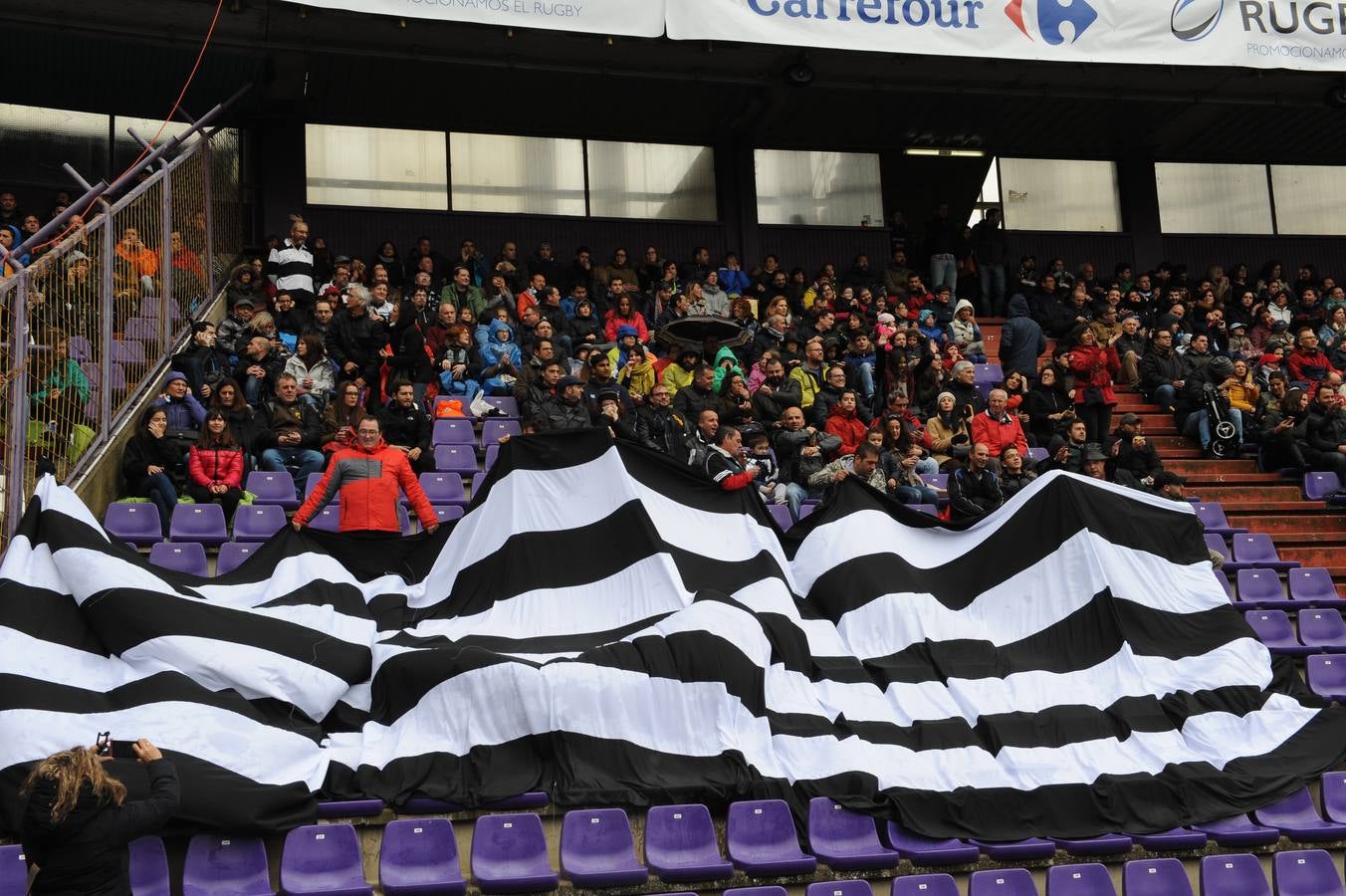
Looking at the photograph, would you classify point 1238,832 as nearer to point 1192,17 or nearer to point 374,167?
point 1192,17

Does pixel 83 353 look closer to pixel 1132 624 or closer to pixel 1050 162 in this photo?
pixel 1132 624

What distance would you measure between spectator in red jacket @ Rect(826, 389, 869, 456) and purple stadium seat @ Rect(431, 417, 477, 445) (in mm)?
3585

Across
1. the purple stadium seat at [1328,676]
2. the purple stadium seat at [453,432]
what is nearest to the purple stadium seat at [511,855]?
the purple stadium seat at [453,432]

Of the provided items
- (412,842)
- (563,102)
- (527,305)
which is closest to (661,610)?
(412,842)

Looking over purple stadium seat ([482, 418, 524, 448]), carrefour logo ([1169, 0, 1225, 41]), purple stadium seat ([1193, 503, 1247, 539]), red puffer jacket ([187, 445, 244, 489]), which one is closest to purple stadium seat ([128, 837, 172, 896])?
red puffer jacket ([187, 445, 244, 489])

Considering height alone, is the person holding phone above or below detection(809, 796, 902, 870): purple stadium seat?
above

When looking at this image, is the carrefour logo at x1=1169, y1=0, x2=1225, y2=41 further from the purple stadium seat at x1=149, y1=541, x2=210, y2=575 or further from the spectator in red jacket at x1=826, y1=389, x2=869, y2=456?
the purple stadium seat at x1=149, y1=541, x2=210, y2=575

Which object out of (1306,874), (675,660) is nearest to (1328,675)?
(1306,874)

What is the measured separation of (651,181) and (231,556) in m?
12.9

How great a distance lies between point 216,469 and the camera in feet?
39.4

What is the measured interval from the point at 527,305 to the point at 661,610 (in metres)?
8.25

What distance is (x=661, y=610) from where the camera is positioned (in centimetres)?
1009

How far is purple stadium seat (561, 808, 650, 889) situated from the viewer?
813cm

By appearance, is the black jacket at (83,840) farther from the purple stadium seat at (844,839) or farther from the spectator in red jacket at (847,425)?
the spectator in red jacket at (847,425)
